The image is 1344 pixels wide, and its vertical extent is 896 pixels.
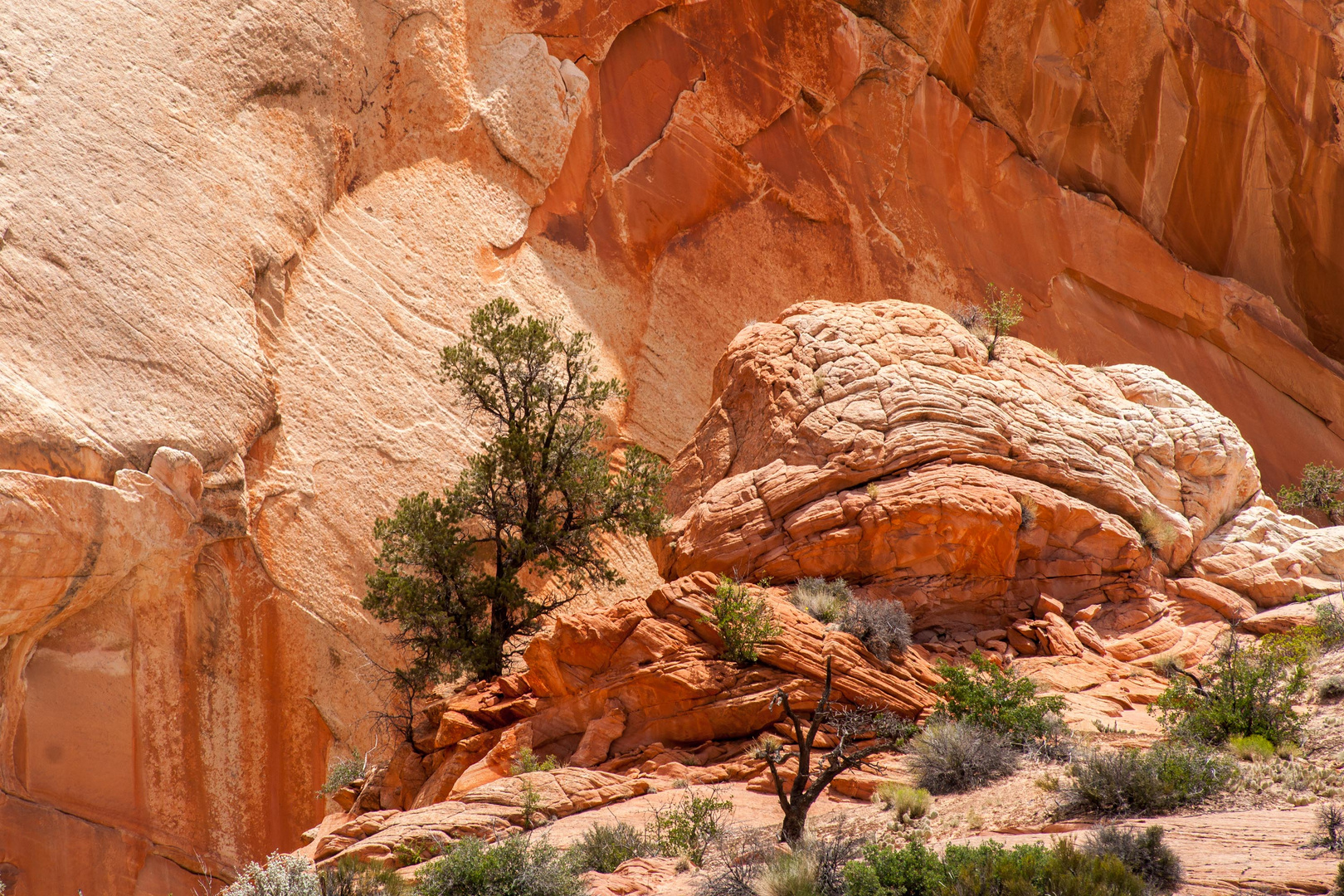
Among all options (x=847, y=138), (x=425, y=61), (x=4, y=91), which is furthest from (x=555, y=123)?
(x=4, y=91)

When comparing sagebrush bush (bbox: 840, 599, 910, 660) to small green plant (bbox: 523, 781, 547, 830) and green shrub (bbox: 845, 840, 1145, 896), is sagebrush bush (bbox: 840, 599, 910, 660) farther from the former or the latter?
green shrub (bbox: 845, 840, 1145, 896)

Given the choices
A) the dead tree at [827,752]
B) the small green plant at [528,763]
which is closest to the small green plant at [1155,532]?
the dead tree at [827,752]

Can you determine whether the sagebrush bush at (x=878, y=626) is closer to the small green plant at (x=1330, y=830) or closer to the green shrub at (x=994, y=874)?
the green shrub at (x=994, y=874)

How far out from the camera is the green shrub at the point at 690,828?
9.71 meters

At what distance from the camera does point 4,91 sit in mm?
17047

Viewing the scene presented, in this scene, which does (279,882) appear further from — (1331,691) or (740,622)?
(1331,691)

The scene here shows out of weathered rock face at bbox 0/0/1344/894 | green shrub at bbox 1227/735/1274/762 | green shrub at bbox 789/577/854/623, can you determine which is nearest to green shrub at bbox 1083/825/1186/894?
green shrub at bbox 1227/735/1274/762

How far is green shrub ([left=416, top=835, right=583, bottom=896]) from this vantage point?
8586 millimetres

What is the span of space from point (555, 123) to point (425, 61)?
9.17 feet

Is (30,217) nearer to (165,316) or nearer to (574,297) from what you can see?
(165,316)

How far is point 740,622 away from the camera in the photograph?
12422 millimetres

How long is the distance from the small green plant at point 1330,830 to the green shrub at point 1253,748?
172 centimetres

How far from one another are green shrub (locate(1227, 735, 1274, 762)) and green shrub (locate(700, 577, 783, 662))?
4.56 meters

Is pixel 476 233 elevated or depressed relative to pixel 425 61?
depressed
